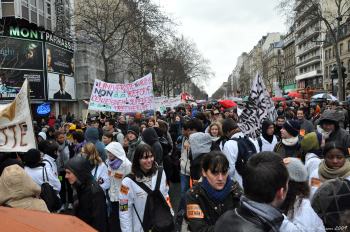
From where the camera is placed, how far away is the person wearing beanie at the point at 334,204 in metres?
2.84

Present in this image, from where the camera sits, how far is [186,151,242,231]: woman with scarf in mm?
3100

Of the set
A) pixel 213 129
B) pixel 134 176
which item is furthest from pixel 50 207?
pixel 213 129

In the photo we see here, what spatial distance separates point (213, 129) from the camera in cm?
726

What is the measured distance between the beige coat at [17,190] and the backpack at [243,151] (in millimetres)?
2949

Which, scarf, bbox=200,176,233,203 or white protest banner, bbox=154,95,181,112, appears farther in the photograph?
white protest banner, bbox=154,95,181,112

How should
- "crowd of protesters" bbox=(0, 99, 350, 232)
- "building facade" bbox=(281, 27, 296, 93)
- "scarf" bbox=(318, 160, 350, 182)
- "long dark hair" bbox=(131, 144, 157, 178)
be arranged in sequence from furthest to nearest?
"building facade" bbox=(281, 27, 296, 93), "long dark hair" bbox=(131, 144, 157, 178), "scarf" bbox=(318, 160, 350, 182), "crowd of protesters" bbox=(0, 99, 350, 232)

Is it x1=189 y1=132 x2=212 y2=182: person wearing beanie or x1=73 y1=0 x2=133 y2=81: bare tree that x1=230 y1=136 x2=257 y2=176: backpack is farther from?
x1=73 y1=0 x2=133 y2=81: bare tree

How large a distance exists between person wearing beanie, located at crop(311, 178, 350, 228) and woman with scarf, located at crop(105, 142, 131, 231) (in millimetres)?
3019

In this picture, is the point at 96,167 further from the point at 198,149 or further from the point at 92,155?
the point at 198,149

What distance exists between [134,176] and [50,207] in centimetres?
133

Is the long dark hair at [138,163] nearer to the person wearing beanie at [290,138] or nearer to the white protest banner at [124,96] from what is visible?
the person wearing beanie at [290,138]

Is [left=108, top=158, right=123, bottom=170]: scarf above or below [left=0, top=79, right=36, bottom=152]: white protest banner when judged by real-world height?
below

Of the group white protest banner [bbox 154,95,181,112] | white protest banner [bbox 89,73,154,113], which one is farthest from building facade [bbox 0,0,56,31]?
white protest banner [bbox 89,73,154,113]

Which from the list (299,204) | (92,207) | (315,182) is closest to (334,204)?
(299,204)
